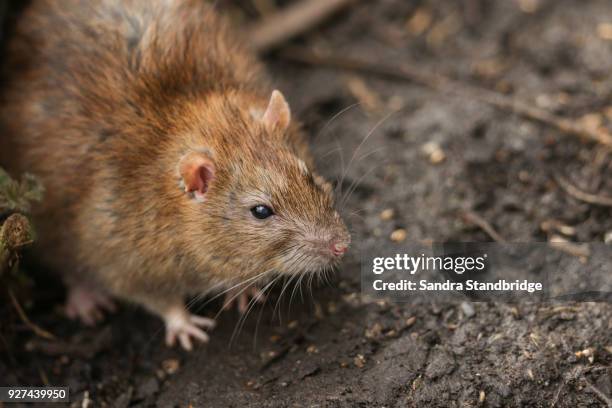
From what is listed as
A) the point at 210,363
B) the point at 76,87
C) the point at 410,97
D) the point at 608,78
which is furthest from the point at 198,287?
the point at 608,78

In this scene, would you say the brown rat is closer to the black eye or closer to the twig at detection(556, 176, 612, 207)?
the black eye


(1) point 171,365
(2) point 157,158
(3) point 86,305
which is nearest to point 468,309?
(1) point 171,365

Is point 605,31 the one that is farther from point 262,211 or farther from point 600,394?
point 262,211

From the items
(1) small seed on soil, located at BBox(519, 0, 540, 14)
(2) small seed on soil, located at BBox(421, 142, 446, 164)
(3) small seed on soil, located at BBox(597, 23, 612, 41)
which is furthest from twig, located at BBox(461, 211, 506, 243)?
(1) small seed on soil, located at BBox(519, 0, 540, 14)

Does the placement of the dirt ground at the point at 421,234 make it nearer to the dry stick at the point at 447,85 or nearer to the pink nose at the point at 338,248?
the dry stick at the point at 447,85

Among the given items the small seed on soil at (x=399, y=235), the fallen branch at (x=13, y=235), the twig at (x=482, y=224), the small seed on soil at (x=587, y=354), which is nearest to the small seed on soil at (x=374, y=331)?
the small seed on soil at (x=399, y=235)
